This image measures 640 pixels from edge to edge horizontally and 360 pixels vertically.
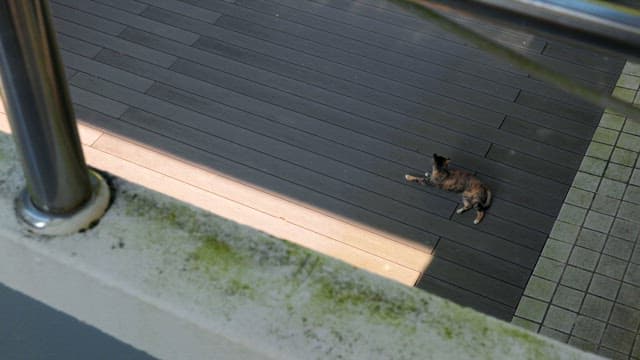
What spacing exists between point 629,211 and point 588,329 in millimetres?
668

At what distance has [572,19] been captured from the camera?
47cm

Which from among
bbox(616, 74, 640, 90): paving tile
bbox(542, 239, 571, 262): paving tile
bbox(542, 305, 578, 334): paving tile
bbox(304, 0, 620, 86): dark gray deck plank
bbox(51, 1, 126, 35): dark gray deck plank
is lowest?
bbox(542, 305, 578, 334): paving tile

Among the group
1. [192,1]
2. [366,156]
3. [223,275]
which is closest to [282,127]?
[366,156]

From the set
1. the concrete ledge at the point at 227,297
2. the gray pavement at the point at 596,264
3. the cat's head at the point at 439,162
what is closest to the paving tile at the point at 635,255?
the gray pavement at the point at 596,264

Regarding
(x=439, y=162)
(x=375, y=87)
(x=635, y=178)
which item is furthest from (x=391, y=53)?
(x=635, y=178)

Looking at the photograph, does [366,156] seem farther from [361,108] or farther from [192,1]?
[192,1]

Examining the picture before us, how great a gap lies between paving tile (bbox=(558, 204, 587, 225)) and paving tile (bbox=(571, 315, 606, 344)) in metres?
0.48

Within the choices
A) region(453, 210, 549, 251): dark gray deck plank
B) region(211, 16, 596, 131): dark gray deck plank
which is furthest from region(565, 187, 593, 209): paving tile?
region(211, 16, 596, 131): dark gray deck plank

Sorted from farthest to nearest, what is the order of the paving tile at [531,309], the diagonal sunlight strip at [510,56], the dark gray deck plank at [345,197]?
the dark gray deck plank at [345,197]
the paving tile at [531,309]
the diagonal sunlight strip at [510,56]

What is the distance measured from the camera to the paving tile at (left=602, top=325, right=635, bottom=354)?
3016 millimetres

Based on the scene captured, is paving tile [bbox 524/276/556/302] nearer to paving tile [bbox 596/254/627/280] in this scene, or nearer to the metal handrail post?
paving tile [bbox 596/254/627/280]

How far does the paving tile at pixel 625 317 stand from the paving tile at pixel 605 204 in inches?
19.5

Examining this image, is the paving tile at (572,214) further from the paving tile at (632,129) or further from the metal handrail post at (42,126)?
the metal handrail post at (42,126)

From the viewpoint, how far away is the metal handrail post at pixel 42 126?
64cm
